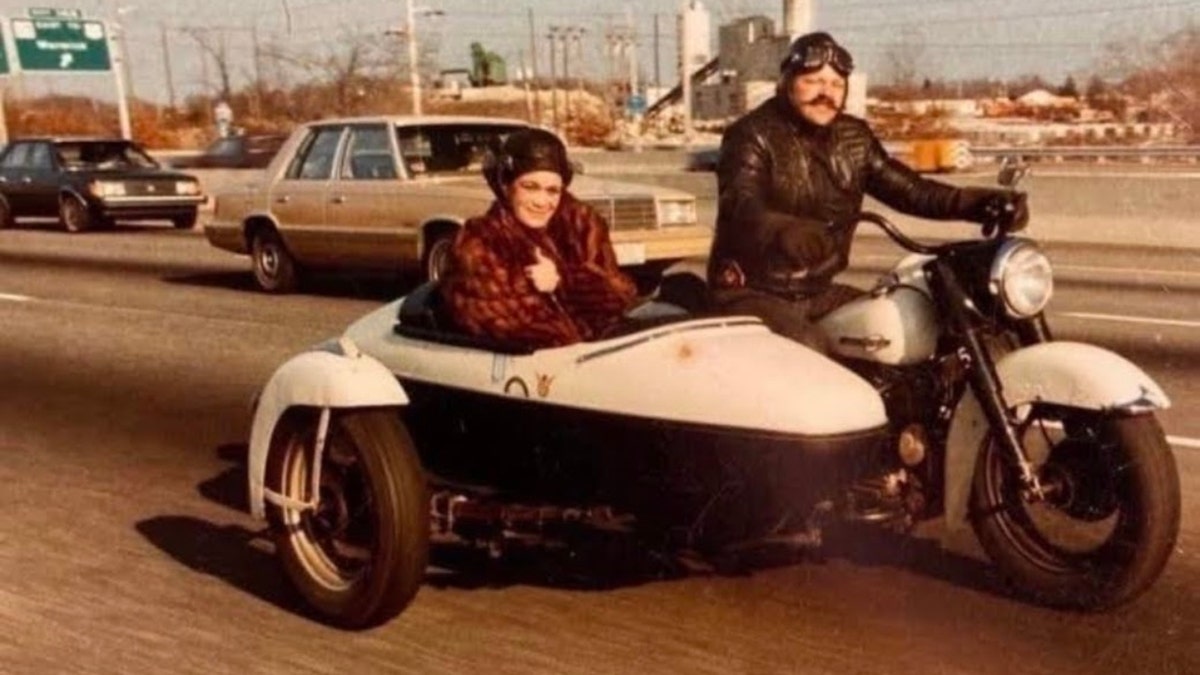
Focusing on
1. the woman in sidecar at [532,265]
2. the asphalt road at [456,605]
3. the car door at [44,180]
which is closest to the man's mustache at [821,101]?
the woman in sidecar at [532,265]

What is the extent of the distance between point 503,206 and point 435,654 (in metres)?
1.46

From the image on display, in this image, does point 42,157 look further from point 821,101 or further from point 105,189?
point 821,101

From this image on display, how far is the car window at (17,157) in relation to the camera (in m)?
25.1

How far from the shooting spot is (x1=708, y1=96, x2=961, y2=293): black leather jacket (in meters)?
4.74

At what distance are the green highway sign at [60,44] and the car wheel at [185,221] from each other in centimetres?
1839

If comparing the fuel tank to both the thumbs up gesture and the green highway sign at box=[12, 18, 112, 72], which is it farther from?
the green highway sign at box=[12, 18, 112, 72]

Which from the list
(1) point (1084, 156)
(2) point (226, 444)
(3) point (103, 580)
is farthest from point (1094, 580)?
(1) point (1084, 156)

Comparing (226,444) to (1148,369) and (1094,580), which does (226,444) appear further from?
(1148,369)

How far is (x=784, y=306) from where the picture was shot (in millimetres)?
4500

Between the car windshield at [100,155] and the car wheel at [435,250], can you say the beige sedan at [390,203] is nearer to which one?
the car wheel at [435,250]

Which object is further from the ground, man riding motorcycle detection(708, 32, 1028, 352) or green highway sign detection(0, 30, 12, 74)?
green highway sign detection(0, 30, 12, 74)

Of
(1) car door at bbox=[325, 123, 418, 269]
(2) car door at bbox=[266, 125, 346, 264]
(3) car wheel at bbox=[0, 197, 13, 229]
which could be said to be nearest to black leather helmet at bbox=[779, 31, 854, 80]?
(1) car door at bbox=[325, 123, 418, 269]

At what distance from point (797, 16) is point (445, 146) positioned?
9.35 meters

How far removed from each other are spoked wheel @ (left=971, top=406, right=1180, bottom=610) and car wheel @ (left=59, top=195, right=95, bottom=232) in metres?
21.7
